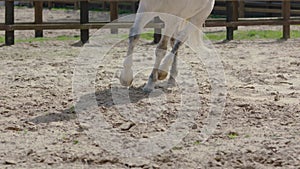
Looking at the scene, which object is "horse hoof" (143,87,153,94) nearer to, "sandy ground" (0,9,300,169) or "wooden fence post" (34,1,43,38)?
"sandy ground" (0,9,300,169)

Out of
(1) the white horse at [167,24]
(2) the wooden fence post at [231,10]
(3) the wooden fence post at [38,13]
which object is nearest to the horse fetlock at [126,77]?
(1) the white horse at [167,24]

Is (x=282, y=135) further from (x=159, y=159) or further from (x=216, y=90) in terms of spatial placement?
(x=216, y=90)

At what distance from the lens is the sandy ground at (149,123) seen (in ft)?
11.7

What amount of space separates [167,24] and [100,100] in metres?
1.45

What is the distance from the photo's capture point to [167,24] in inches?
247

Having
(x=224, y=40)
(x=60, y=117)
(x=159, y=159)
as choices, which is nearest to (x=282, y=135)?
(x=159, y=159)

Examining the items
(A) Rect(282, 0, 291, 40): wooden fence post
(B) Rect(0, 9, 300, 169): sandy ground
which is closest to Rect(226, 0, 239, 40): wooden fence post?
(A) Rect(282, 0, 291, 40): wooden fence post

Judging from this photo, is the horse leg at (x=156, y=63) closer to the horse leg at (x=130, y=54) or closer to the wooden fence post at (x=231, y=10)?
the horse leg at (x=130, y=54)

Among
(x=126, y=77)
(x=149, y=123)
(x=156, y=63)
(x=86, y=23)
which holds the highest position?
(x=86, y=23)

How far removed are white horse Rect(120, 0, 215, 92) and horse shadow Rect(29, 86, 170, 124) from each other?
126 millimetres

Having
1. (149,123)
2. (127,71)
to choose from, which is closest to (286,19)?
(127,71)

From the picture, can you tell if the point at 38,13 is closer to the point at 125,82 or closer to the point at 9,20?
the point at 9,20

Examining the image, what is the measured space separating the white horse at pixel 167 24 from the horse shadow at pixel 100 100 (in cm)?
13

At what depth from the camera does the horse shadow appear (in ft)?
15.0
